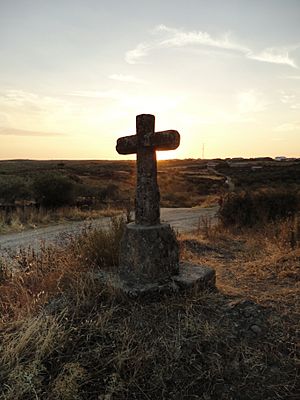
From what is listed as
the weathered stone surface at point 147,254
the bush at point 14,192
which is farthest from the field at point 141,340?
the bush at point 14,192

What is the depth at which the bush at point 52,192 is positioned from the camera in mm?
17422

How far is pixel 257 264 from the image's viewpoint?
5977 mm

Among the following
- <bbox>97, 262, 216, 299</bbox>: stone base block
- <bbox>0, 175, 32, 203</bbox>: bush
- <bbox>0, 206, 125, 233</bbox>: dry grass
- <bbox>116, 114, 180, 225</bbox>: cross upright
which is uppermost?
<bbox>116, 114, 180, 225</bbox>: cross upright

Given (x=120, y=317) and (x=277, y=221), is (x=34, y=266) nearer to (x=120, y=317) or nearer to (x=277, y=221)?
(x=120, y=317)

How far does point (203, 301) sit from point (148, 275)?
2.23ft

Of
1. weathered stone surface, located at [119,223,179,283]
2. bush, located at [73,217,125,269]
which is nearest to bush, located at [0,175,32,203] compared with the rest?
bush, located at [73,217,125,269]

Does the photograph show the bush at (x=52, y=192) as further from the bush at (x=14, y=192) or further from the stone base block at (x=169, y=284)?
the stone base block at (x=169, y=284)

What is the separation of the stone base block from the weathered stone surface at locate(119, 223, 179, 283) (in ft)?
0.26

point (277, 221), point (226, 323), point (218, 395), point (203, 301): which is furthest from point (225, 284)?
point (277, 221)

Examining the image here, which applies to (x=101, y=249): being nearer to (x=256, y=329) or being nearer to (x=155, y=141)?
(x=155, y=141)

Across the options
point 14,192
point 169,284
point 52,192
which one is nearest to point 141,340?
point 169,284

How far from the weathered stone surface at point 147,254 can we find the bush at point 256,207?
22.2 ft

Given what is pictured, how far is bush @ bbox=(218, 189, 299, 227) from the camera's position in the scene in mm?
10922

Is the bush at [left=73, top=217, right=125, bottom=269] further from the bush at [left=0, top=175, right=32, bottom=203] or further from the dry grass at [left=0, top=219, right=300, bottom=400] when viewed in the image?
the bush at [left=0, top=175, right=32, bottom=203]
